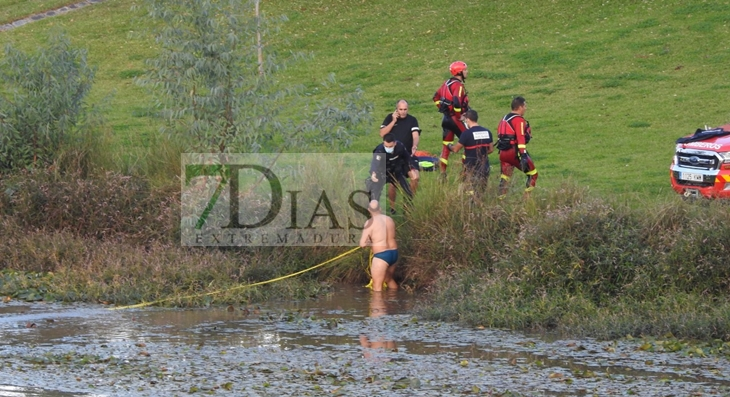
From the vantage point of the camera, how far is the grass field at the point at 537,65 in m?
22.7

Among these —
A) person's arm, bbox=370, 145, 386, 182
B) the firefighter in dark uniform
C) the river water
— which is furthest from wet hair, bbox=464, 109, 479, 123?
the river water

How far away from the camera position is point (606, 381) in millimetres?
10609

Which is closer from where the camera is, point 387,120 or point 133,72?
point 387,120

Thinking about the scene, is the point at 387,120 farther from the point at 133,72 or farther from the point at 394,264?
the point at 133,72

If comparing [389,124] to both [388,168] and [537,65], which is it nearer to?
[388,168]

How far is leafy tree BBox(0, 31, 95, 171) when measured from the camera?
18.8m

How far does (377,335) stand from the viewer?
1284 centimetres

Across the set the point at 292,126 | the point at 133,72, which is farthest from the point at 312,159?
the point at 133,72

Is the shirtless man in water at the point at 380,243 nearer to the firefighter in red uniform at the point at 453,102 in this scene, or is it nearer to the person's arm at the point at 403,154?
the person's arm at the point at 403,154

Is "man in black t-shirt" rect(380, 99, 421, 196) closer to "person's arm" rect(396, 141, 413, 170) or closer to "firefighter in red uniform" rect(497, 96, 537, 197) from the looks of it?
"person's arm" rect(396, 141, 413, 170)

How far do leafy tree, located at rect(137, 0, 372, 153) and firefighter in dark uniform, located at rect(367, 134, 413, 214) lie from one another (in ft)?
3.65

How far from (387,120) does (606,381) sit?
8.84 metres

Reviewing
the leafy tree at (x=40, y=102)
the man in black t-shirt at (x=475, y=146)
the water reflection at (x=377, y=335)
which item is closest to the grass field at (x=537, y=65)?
the leafy tree at (x=40, y=102)

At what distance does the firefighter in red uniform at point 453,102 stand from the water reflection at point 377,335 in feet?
13.2
